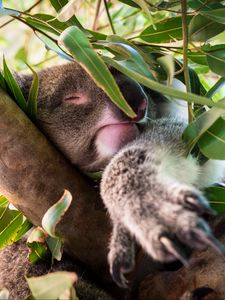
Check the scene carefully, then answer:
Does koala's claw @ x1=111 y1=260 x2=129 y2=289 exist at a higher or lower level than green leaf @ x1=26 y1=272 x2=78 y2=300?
lower

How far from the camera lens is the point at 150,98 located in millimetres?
2416

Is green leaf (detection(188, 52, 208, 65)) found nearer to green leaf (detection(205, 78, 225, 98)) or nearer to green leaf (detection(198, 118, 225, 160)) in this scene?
green leaf (detection(205, 78, 225, 98))

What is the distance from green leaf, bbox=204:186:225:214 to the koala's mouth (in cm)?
39

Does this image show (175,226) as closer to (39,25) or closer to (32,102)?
(32,102)

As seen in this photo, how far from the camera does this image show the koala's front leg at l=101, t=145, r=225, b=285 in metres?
1.27

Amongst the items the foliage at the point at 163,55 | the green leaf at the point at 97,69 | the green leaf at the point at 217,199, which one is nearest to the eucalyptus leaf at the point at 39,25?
the foliage at the point at 163,55

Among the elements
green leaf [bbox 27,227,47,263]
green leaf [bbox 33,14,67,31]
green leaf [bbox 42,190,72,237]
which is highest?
green leaf [bbox 33,14,67,31]

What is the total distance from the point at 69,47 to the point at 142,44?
0.59 meters

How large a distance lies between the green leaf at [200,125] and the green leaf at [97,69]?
0.22 meters

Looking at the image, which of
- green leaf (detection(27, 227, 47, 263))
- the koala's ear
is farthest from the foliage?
green leaf (detection(27, 227, 47, 263))

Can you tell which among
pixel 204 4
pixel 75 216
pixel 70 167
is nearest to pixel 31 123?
pixel 70 167

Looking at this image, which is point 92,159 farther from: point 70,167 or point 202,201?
point 202,201

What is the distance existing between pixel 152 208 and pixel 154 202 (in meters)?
0.02

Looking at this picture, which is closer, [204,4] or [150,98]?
[204,4]
